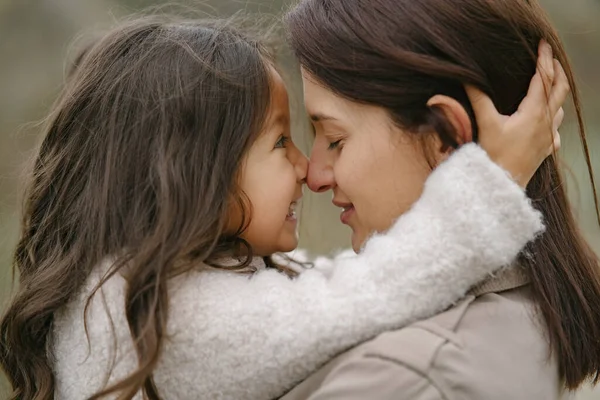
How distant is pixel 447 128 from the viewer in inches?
65.3

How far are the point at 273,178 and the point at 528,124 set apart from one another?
54 cm

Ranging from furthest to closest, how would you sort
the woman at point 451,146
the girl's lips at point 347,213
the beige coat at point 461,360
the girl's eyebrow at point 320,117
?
the girl's lips at point 347,213 < the girl's eyebrow at point 320,117 < the woman at point 451,146 < the beige coat at point 461,360

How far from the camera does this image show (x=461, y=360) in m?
1.46

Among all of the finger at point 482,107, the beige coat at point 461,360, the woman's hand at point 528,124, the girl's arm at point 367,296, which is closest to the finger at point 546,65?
the woman's hand at point 528,124

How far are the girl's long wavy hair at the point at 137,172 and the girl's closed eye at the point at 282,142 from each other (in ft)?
0.31

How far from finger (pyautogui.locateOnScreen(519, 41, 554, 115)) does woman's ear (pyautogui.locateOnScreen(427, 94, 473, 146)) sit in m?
0.11

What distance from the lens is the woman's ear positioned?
1.64m

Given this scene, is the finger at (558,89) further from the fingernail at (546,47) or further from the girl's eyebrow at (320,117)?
the girl's eyebrow at (320,117)

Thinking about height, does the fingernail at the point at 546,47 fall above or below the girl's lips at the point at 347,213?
above

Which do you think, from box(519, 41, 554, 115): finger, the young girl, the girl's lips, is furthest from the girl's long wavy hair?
box(519, 41, 554, 115): finger

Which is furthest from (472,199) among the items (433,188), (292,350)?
(292,350)

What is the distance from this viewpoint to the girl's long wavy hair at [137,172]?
1672 mm

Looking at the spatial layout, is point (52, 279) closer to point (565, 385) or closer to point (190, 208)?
point (190, 208)

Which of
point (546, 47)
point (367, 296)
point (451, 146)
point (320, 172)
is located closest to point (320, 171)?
point (320, 172)
